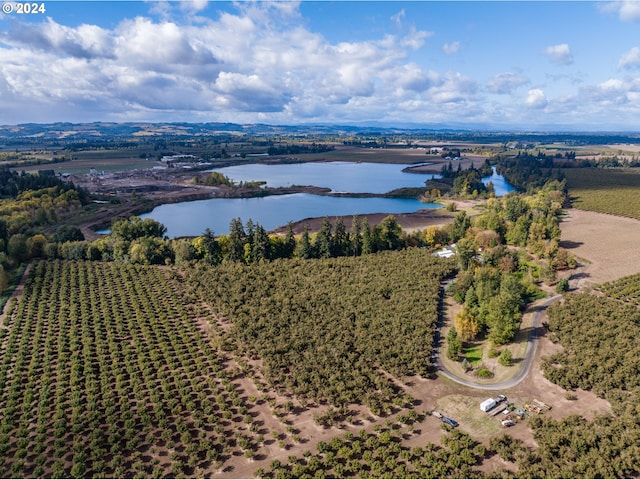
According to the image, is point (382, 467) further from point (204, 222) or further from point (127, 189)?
point (127, 189)

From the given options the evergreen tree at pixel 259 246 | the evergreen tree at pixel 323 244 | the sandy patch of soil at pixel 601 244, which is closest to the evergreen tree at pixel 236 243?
the evergreen tree at pixel 259 246

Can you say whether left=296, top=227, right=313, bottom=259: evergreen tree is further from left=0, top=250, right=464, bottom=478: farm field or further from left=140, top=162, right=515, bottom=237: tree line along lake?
left=140, top=162, right=515, bottom=237: tree line along lake

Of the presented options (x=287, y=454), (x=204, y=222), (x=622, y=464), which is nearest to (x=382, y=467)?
(x=287, y=454)

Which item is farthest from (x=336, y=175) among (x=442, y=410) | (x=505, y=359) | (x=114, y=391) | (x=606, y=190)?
(x=442, y=410)

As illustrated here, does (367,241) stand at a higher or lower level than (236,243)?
lower

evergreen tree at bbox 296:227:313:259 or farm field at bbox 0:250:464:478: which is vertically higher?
evergreen tree at bbox 296:227:313:259

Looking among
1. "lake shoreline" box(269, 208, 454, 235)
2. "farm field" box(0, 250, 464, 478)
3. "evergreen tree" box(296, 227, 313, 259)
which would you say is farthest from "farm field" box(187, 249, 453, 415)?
"lake shoreline" box(269, 208, 454, 235)

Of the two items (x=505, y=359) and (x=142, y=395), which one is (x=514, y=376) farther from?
(x=142, y=395)
